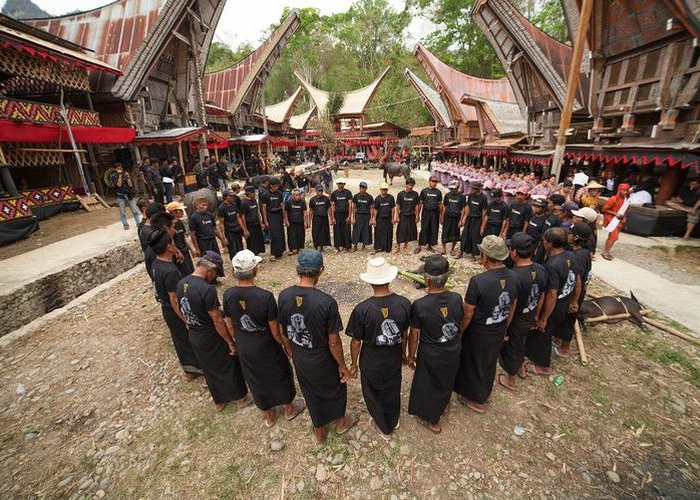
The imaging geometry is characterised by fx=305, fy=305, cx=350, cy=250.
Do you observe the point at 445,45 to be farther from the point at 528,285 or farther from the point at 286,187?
the point at 528,285

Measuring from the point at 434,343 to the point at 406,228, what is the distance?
5260 mm

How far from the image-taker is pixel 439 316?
2713 millimetres

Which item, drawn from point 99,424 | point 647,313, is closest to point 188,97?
point 99,424

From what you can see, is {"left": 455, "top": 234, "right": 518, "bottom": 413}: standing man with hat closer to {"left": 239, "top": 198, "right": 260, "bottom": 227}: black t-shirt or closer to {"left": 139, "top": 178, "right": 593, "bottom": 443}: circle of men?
{"left": 139, "top": 178, "right": 593, "bottom": 443}: circle of men

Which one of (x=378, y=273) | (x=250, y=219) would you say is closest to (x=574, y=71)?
(x=250, y=219)

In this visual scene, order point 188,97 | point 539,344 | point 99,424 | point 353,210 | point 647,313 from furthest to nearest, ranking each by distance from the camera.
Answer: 1. point 188,97
2. point 353,210
3. point 647,313
4. point 539,344
5. point 99,424

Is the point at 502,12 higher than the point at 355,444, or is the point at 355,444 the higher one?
the point at 502,12

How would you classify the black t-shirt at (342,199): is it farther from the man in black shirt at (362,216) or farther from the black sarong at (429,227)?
the black sarong at (429,227)

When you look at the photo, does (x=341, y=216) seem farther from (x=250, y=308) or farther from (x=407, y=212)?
(x=250, y=308)

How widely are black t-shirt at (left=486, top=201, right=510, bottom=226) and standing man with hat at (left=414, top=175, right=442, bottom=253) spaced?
124 centimetres

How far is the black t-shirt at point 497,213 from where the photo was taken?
21.9 feet

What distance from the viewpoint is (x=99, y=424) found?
3545 mm

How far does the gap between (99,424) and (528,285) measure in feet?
16.6

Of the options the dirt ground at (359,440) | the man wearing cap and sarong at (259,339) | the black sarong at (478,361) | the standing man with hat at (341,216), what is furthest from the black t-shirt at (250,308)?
the standing man with hat at (341,216)
